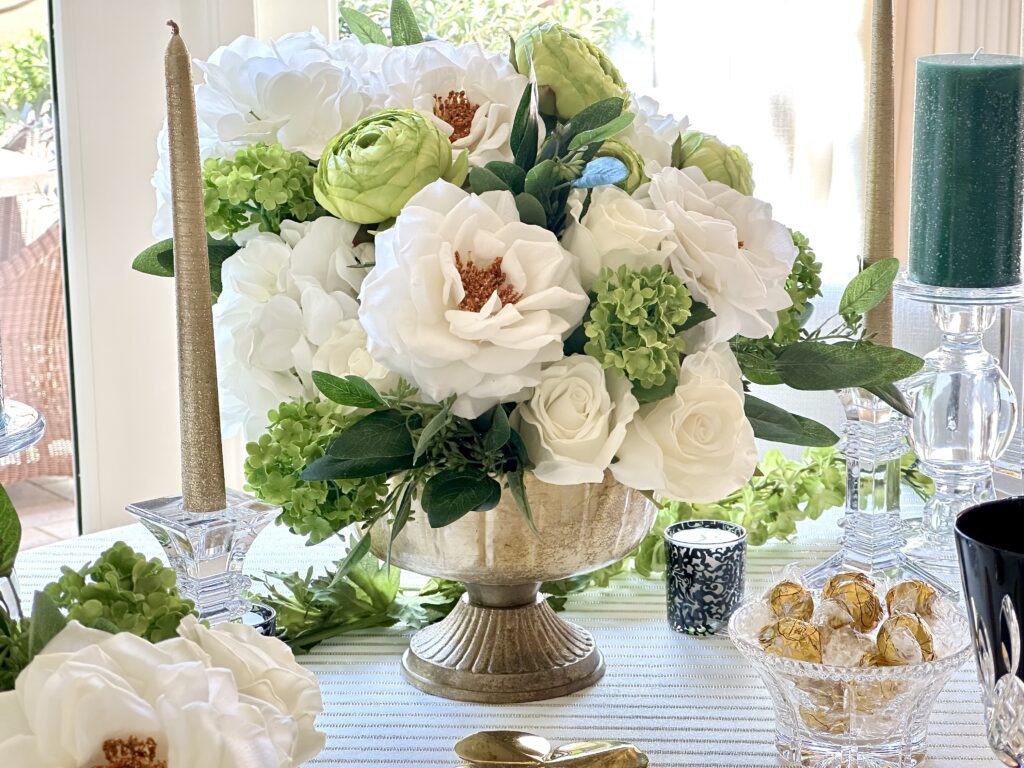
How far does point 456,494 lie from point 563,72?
0.29 metres

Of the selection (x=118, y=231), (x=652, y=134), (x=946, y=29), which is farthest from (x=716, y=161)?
(x=946, y=29)

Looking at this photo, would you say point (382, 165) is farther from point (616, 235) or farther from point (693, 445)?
point (693, 445)

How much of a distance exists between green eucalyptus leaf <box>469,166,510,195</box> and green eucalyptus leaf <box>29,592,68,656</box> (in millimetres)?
387

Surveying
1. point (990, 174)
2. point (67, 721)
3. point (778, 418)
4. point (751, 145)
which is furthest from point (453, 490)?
point (751, 145)

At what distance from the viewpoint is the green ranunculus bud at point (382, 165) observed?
0.76 metres

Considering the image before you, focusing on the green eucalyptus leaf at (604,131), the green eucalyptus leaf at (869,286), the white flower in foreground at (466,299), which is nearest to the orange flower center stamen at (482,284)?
the white flower in foreground at (466,299)

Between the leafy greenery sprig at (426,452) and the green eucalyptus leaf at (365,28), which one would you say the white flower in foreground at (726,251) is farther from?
the green eucalyptus leaf at (365,28)

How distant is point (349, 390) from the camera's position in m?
0.74

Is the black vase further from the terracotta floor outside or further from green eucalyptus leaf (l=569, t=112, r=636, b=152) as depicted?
the terracotta floor outside

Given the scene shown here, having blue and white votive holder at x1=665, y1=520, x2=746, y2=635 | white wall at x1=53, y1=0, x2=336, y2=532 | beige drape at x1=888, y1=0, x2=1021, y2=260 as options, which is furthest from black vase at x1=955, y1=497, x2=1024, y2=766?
beige drape at x1=888, y1=0, x2=1021, y2=260

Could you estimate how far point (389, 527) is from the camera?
83 cm

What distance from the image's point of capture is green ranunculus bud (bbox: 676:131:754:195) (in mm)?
878

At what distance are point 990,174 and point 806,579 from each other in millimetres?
340

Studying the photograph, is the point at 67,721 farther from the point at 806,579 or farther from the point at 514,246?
the point at 806,579
